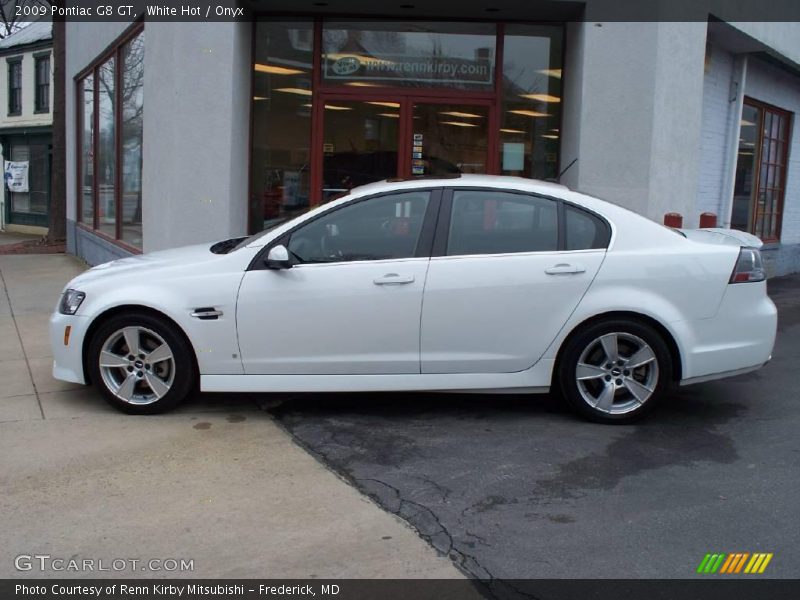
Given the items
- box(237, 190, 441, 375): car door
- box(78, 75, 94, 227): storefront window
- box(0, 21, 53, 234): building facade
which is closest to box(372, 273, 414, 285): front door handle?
box(237, 190, 441, 375): car door

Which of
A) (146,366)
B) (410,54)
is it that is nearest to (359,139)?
(410,54)

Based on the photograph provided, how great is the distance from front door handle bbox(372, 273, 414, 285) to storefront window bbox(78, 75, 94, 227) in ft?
35.5

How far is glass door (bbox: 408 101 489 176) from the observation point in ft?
32.4

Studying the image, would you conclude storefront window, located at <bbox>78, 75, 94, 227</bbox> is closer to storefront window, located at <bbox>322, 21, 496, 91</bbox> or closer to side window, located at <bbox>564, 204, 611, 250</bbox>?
storefront window, located at <bbox>322, 21, 496, 91</bbox>

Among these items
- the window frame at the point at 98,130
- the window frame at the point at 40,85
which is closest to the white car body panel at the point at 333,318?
the window frame at the point at 98,130

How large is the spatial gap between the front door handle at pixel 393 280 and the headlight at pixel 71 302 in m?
1.99

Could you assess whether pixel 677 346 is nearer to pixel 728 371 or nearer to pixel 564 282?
pixel 728 371

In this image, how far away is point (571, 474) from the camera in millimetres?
4648

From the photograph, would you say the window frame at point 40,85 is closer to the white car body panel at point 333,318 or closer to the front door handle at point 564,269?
the white car body panel at point 333,318

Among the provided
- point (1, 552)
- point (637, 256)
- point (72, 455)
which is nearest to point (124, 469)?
point (72, 455)

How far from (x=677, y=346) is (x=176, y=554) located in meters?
3.39

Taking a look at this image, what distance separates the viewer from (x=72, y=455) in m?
4.90

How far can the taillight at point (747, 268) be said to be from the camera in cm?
543

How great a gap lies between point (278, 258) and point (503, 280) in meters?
1.45
